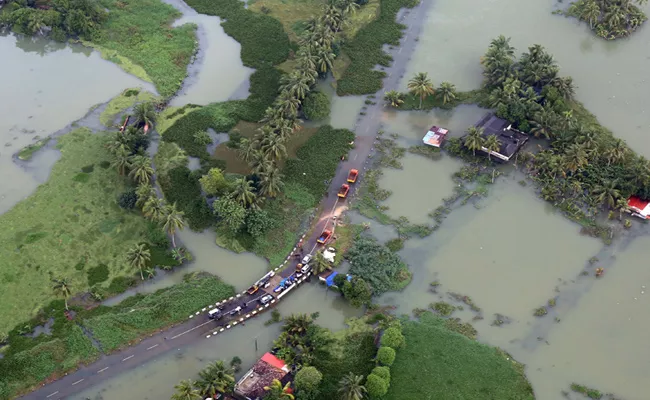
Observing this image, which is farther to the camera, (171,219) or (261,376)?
(171,219)

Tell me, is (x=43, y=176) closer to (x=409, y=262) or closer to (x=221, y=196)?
(x=221, y=196)

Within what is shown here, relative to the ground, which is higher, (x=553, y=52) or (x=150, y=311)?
(x=553, y=52)

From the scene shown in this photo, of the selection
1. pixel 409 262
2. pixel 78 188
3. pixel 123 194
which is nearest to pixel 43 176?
pixel 78 188

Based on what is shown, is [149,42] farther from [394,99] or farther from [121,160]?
[394,99]

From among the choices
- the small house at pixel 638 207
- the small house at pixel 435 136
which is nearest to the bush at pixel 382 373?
the small house at pixel 435 136

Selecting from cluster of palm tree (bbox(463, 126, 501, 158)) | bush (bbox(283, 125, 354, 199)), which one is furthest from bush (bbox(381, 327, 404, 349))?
cluster of palm tree (bbox(463, 126, 501, 158))

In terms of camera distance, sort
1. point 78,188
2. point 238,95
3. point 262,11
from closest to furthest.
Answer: point 78,188 < point 238,95 < point 262,11

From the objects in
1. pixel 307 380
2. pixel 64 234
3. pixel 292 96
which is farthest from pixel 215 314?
pixel 292 96
